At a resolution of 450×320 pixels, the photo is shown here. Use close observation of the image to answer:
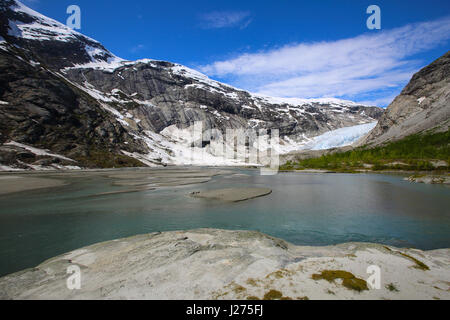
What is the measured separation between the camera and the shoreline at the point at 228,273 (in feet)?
20.5

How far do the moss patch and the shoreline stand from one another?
0.10 ft

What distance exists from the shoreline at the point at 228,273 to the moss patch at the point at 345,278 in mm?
32

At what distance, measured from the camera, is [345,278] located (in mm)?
6832

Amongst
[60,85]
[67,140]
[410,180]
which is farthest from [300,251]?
[60,85]

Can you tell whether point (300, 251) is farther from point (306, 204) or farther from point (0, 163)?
point (0, 163)

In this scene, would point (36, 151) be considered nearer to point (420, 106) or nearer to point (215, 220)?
point (215, 220)

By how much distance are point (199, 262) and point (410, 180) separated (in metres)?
55.5

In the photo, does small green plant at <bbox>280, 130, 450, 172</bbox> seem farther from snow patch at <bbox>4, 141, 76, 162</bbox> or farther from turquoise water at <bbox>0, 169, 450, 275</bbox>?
snow patch at <bbox>4, 141, 76, 162</bbox>

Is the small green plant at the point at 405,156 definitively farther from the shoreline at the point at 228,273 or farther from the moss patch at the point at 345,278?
Result: the moss patch at the point at 345,278

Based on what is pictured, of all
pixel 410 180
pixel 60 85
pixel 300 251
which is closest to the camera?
pixel 300 251

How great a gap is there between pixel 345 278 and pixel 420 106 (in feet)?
562

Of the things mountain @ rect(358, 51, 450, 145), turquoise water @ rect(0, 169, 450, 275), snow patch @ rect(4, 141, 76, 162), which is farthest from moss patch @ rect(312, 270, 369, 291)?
mountain @ rect(358, 51, 450, 145)

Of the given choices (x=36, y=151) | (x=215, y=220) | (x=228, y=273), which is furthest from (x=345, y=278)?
(x=36, y=151)
